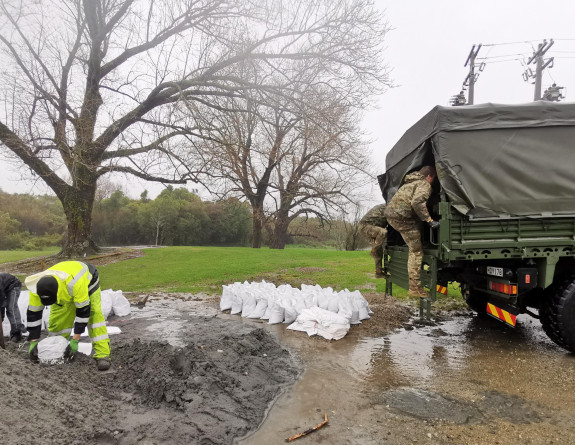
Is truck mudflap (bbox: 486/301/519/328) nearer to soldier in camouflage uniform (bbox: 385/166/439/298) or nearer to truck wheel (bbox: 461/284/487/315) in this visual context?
soldier in camouflage uniform (bbox: 385/166/439/298)

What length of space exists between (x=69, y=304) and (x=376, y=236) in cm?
475

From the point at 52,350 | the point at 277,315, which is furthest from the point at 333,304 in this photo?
the point at 52,350

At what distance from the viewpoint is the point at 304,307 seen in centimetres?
669

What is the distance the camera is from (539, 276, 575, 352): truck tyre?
4699 millimetres

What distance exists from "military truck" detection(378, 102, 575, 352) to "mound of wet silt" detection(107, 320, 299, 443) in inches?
98.8

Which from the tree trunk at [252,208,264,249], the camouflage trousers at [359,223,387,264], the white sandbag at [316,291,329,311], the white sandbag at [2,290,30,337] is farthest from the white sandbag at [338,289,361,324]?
the tree trunk at [252,208,264,249]

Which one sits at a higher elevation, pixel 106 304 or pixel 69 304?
pixel 69 304

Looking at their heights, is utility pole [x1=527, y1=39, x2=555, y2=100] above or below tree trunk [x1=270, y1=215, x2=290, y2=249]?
above

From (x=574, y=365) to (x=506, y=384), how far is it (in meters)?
1.21

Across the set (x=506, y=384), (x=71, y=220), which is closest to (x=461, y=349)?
Result: (x=506, y=384)

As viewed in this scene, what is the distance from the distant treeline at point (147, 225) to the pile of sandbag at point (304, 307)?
29526mm

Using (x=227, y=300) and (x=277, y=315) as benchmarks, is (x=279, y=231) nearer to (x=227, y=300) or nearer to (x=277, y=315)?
(x=227, y=300)

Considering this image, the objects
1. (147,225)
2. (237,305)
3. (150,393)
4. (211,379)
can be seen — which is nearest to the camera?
(150,393)

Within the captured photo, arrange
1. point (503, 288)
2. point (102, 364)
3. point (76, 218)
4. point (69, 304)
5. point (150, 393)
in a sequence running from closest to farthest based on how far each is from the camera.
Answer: point (150, 393) < point (102, 364) < point (69, 304) < point (503, 288) < point (76, 218)
